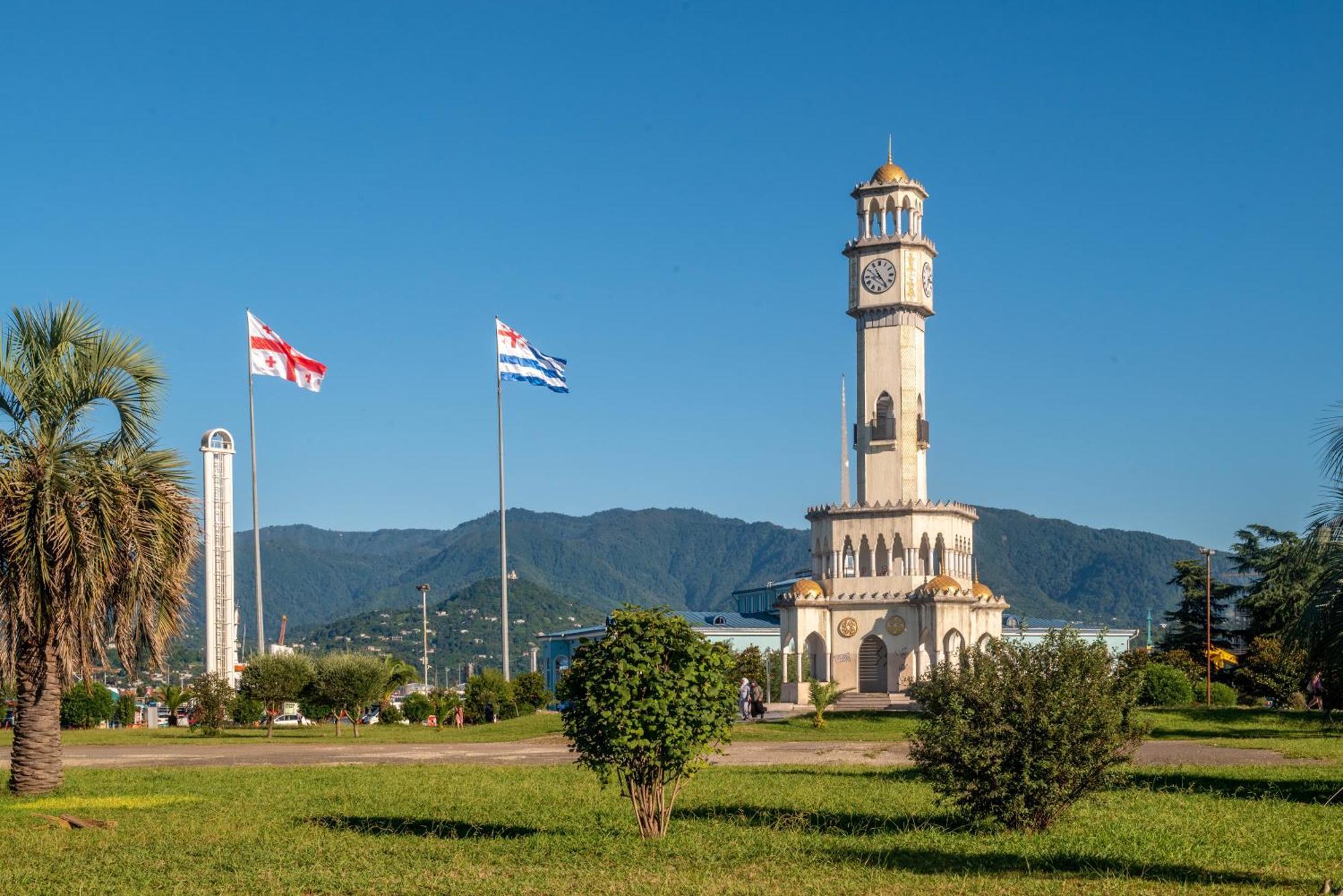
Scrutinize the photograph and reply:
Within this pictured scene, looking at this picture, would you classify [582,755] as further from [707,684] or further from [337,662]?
[337,662]

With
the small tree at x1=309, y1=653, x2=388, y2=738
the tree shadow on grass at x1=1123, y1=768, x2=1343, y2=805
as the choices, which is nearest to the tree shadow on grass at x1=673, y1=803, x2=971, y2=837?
the tree shadow on grass at x1=1123, y1=768, x2=1343, y2=805

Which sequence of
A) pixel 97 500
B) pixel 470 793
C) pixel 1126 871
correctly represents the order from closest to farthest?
1. pixel 1126 871
2. pixel 97 500
3. pixel 470 793


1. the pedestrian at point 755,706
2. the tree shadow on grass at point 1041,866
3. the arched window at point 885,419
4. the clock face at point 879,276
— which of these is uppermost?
the clock face at point 879,276

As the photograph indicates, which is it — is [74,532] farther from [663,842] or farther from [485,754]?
[485,754]

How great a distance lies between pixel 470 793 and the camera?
2320cm

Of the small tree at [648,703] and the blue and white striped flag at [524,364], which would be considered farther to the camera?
the blue and white striped flag at [524,364]

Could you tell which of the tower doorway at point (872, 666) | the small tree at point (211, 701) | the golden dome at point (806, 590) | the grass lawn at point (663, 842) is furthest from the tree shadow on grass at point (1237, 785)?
the golden dome at point (806, 590)

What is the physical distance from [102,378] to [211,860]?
9402mm

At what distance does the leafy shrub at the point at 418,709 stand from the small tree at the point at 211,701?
985cm

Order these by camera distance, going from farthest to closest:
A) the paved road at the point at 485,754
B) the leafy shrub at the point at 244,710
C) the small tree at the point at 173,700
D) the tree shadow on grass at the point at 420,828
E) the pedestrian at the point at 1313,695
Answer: the small tree at the point at 173,700, the leafy shrub at the point at 244,710, the pedestrian at the point at 1313,695, the paved road at the point at 485,754, the tree shadow on grass at the point at 420,828

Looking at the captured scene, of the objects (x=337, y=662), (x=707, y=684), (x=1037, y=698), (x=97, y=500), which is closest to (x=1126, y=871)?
(x=1037, y=698)

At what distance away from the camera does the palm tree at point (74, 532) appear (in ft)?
69.7

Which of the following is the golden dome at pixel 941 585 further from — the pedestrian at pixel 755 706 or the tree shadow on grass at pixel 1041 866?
the tree shadow on grass at pixel 1041 866

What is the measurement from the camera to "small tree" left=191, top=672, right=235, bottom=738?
4731cm
